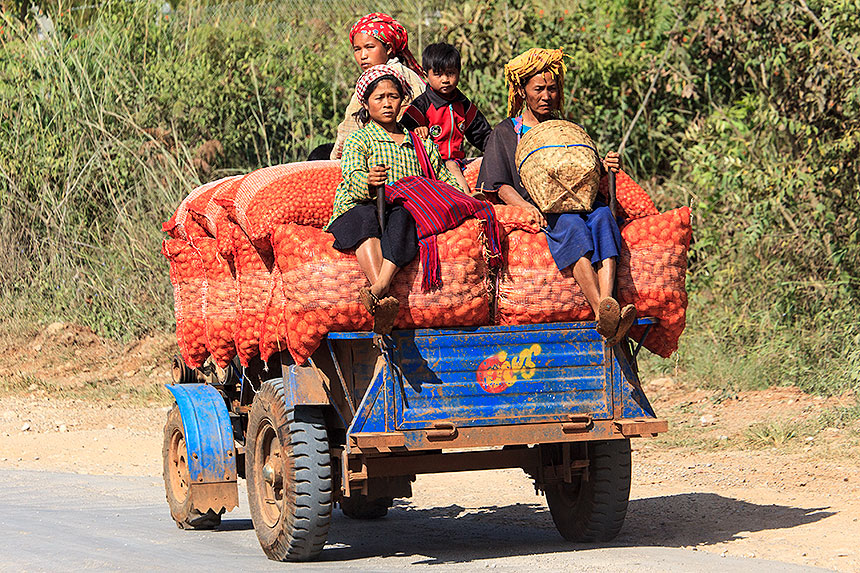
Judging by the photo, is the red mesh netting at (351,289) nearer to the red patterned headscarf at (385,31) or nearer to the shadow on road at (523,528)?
the shadow on road at (523,528)

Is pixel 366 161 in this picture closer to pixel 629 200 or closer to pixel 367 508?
pixel 629 200

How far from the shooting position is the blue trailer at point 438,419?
18.9ft

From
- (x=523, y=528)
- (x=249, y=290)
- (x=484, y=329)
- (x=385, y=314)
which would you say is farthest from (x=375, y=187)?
(x=523, y=528)

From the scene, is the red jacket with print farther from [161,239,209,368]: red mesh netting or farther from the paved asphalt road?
A: the paved asphalt road

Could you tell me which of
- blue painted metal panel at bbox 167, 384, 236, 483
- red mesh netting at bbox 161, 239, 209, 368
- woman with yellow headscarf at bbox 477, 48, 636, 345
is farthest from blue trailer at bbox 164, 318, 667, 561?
red mesh netting at bbox 161, 239, 209, 368

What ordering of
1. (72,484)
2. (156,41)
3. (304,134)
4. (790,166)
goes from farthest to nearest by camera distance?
(156,41), (304,134), (790,166), (72,484)

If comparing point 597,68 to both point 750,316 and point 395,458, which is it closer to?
point 750,316

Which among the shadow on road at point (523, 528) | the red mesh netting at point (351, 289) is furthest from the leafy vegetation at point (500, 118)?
the red mesh netting at point (351, 289)

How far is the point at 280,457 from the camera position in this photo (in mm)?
6316

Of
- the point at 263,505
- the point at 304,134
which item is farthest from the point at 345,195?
the point at 304,134

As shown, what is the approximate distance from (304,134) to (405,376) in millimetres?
9692

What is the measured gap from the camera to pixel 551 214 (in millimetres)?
6133

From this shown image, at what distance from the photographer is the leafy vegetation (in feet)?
35.8

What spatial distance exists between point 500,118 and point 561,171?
7.74m
